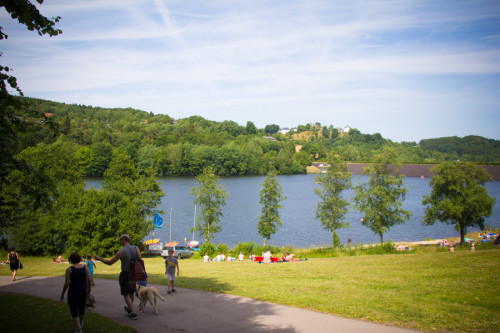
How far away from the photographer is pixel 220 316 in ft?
29.7

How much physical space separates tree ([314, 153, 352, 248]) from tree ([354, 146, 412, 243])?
178 centimetres

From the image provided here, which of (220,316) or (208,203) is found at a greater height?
(208,203)

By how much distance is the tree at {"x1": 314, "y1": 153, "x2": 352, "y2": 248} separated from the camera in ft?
115

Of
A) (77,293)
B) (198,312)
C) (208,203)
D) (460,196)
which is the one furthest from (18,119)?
(460,196)

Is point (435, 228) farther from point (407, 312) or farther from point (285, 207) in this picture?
point (407, 312)

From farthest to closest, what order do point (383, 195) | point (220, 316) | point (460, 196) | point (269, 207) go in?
point (269, 207) → point (383, 195) → point (460, 196) → point (220, 316)

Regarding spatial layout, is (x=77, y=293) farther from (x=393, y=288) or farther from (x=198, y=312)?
(x=393, y=288)

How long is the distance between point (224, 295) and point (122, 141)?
427 feet

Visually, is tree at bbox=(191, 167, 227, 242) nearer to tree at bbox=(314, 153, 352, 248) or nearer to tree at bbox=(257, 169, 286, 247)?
tree at bbox=(257, 169, 286, 247)

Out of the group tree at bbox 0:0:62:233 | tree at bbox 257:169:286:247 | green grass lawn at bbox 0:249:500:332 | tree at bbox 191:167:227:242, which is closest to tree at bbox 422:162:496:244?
tree at bbox 257:169:286:247

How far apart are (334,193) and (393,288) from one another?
24.4 meters

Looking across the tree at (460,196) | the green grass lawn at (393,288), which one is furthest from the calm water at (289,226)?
the green grass lawn at (393,288)

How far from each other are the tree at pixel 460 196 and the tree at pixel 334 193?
27.3 ft


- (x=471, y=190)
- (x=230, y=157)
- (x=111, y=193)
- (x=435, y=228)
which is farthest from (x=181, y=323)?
(x=230, y=157)
